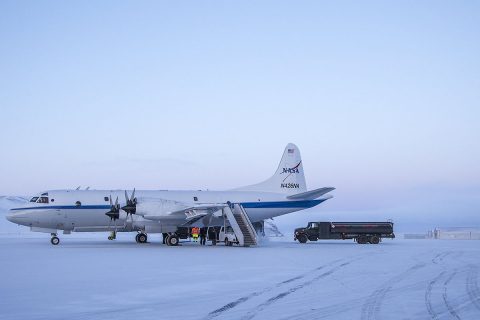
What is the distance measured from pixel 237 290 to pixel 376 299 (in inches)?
161

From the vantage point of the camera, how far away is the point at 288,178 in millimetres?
49781

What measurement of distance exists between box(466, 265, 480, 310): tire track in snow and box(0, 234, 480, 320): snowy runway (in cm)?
3

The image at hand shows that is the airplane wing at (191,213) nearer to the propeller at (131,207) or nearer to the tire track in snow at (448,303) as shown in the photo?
the propeller at (131,207)

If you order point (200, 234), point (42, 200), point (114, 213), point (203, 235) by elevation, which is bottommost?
point (203, 235)

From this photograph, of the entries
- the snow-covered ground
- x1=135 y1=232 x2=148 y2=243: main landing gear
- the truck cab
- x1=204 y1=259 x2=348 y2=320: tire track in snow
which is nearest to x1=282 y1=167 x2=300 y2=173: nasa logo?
the truck cab

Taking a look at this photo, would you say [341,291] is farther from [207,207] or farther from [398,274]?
[207,207]


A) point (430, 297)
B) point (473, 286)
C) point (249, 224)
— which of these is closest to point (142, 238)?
point (249, 224)

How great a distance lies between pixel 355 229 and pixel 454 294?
104ft

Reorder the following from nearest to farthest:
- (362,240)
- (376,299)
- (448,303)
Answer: (448,303), (376,299), (362,240)

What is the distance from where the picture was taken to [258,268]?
21.9 metres

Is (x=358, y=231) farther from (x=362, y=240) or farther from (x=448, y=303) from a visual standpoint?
(x=448, y=303)

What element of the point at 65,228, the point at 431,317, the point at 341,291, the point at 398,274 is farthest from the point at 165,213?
the point at 431,317

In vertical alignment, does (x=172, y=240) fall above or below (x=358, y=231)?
above

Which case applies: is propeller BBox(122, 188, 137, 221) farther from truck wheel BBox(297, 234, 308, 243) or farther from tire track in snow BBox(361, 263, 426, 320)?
tire track in snow BBox(361, 263, 426, 320)
